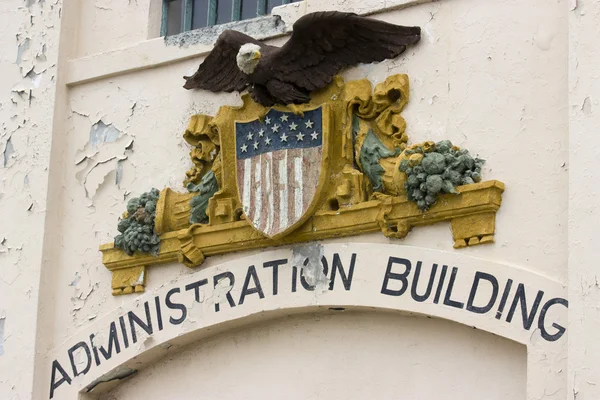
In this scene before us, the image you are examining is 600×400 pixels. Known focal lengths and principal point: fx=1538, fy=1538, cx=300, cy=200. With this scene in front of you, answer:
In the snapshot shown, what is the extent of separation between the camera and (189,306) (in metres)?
9.88

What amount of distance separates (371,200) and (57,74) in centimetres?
280

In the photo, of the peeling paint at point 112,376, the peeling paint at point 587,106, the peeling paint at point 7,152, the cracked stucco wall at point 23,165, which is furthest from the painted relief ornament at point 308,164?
the peeling paint at point 7,152

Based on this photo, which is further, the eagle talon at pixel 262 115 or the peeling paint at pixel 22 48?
the peeling paint at pixel 22 48

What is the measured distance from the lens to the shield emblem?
9.44m

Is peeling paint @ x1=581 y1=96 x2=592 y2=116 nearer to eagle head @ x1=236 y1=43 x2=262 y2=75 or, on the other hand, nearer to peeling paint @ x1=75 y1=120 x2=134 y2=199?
eagle head @ x1=236 y1=43 x2=262 y2=75

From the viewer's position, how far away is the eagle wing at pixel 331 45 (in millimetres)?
9406

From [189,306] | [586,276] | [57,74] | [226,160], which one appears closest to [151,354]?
[189,306]

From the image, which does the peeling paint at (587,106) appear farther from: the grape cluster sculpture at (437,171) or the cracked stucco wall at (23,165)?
the cracked stucco wall at (23,165)

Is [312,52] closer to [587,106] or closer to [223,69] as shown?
[223,69]

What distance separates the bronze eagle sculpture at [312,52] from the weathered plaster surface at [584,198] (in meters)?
1.19

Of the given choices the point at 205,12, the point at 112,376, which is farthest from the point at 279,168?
the point at 112,376

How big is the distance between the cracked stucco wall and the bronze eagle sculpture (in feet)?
5.57

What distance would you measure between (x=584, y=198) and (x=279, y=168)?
204 centimetres

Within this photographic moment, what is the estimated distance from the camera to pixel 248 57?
31.3 ft
